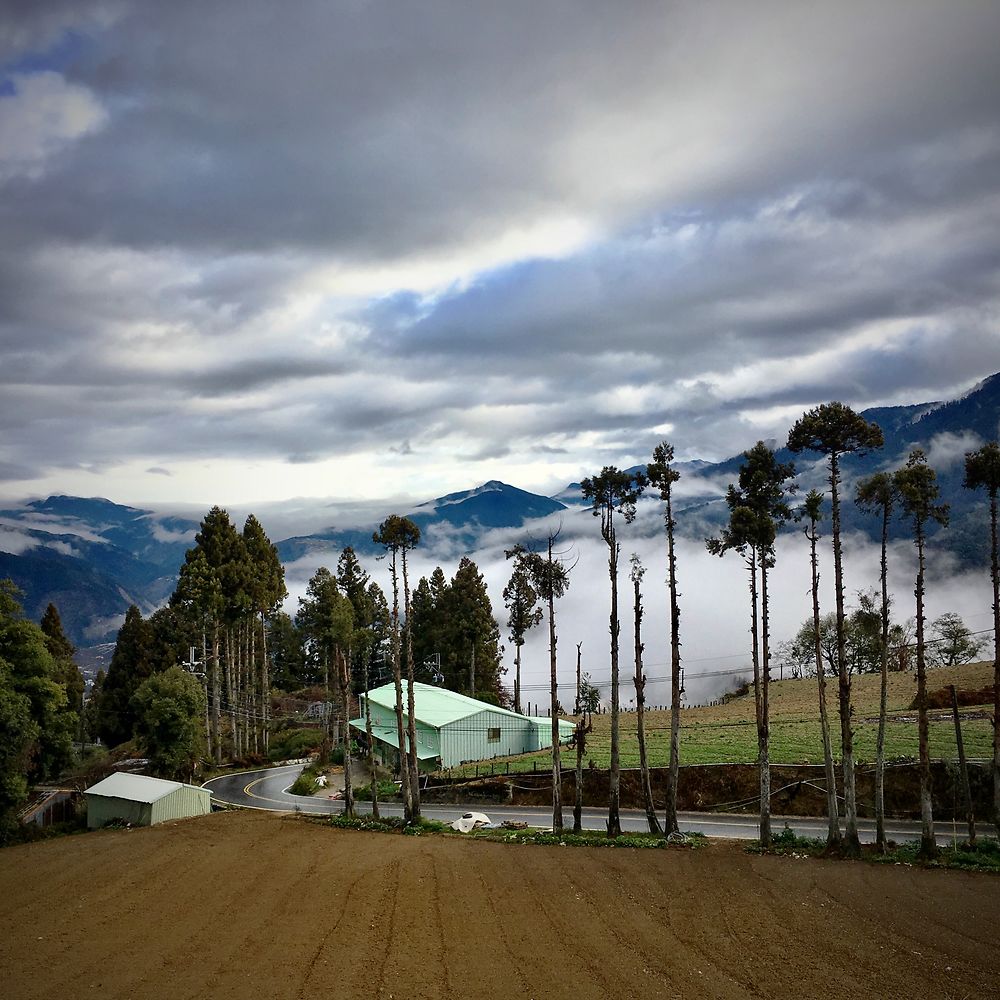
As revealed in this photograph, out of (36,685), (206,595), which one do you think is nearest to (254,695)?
(206,595)

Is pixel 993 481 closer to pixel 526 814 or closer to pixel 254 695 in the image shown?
pixel 526 814

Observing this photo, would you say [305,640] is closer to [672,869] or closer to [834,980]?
[672,869]

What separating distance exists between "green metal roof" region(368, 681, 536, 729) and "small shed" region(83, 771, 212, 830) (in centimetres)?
1901

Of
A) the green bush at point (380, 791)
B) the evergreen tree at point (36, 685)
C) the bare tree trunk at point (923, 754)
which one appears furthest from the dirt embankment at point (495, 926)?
the green bush at point (380, 791)

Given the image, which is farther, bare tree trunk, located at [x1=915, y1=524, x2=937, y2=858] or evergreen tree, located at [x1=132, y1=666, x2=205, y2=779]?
evergreen tree, located at [x1=132, y1=666, x2=205, y2=779]

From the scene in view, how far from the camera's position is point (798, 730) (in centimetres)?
5638

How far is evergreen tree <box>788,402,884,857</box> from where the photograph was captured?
26719 millimetres

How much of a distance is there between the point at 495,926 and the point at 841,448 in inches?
695

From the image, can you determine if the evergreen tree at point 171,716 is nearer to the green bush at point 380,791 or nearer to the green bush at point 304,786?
the green bush at point 304,786

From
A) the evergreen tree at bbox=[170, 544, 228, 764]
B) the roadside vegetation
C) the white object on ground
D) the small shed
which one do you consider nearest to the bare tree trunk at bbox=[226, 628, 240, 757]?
the evergreen tree at bbox=[170, 544, 228, 764]

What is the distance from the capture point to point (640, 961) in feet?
59.5

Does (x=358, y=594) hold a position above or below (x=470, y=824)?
above

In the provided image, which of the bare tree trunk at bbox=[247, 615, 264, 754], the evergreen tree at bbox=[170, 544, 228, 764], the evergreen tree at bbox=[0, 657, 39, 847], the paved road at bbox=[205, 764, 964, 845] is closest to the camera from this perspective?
the paved road at bbox=[205, 764, 964, 845]

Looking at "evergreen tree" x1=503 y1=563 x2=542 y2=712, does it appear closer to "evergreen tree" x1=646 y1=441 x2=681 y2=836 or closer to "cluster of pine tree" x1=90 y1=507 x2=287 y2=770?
"cluster of pine tree" x1=90 y1=507 x2=287 y2=770
